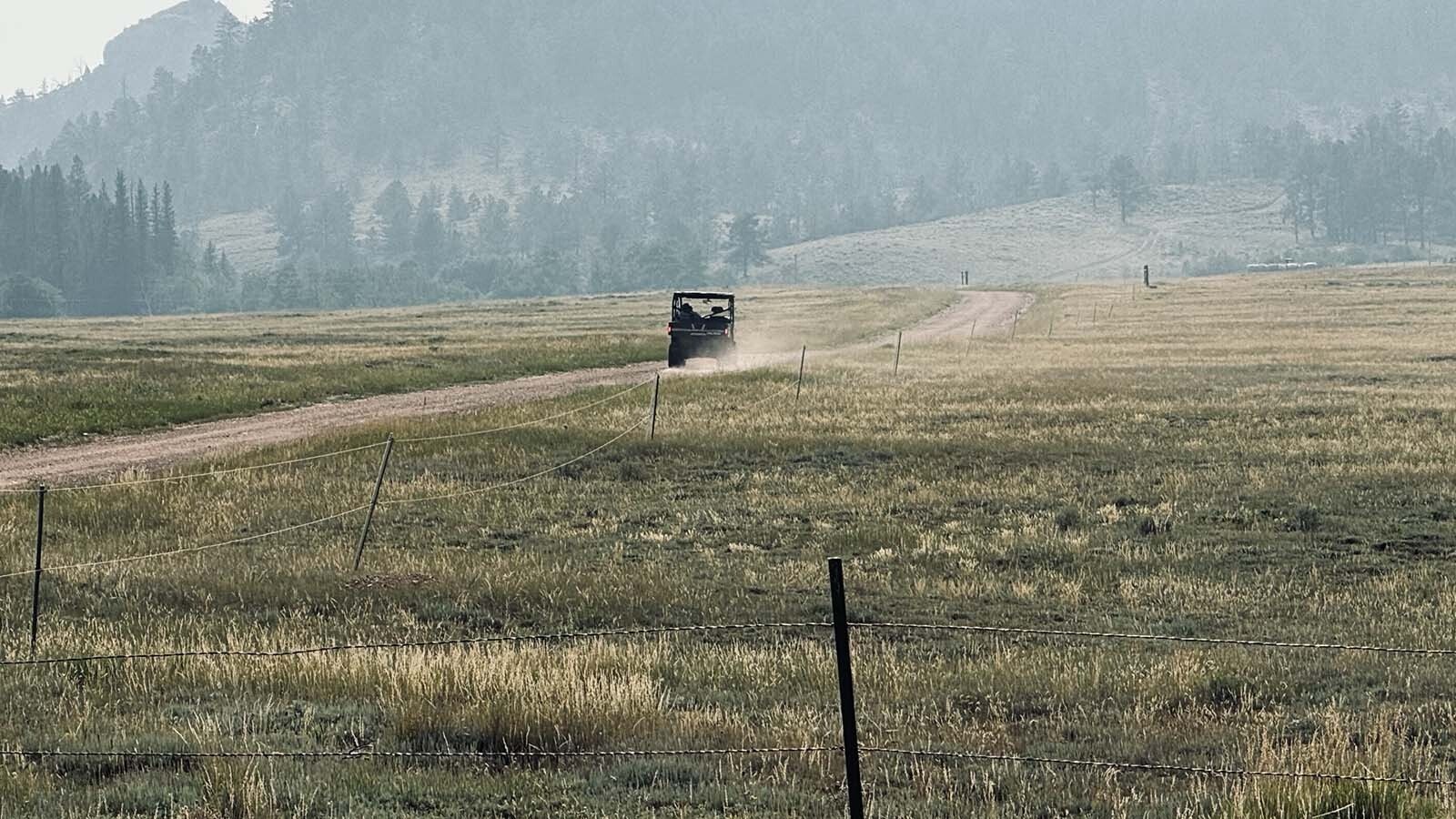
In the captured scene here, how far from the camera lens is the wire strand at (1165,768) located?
876cm

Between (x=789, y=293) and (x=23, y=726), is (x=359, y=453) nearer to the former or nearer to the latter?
(x=23, y=726)

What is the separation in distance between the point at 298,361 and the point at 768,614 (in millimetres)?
43049

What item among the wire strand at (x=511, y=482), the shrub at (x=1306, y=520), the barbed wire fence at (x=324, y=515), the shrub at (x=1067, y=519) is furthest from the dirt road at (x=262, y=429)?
the shrub at (x=1306, y=520)

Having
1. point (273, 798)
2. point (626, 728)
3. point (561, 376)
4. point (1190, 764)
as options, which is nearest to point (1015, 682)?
point (1190, 764)

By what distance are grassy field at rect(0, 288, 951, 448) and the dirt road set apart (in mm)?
1247

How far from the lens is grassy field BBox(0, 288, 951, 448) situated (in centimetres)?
3619

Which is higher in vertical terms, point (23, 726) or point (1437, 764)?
point (23, 726)

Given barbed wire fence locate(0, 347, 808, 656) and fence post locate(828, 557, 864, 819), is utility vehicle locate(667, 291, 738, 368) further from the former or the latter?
fence post locate(828, 557, 864, 819)

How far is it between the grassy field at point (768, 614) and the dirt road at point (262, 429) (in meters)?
2.29

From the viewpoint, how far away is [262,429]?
110ft

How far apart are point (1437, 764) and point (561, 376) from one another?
136 ft

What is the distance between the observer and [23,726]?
35.3 ft

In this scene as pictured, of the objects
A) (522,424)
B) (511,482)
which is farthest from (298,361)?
(511,482)

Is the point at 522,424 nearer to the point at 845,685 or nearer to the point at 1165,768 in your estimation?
the point at 1165,768
